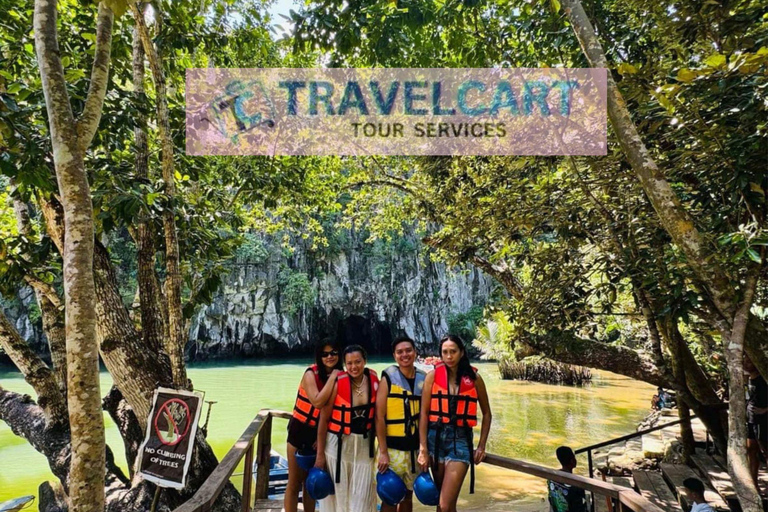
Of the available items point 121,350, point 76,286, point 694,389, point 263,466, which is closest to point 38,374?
point 121,350

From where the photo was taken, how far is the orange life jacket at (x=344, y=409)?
2.28m

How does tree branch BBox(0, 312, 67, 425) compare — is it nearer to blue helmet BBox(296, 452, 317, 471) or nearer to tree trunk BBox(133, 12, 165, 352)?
tree trunk BBox(133, 12, 165, 352)

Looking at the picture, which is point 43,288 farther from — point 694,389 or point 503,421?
point 503,421

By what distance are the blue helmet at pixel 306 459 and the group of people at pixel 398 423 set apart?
0.53ft

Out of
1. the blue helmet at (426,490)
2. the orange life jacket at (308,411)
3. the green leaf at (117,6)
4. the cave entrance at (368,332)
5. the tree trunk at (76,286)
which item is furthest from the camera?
the cave entrance at (368,332)

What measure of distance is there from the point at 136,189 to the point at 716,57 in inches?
124

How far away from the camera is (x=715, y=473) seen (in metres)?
4.60

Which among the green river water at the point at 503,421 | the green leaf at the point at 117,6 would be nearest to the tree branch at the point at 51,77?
the green leaf at the point at 117,6

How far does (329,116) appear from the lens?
223 inches

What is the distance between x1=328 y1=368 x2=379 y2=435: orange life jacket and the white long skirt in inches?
3.0

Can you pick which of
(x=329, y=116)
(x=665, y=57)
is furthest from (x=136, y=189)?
(x=665, y=57)

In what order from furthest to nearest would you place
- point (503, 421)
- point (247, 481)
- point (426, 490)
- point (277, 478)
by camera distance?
point (503, 421)
point (277, 478)
point (247, 481)
point (426, 490)

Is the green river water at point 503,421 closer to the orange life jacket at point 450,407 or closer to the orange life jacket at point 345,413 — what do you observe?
the orange life jacket at point 450,407

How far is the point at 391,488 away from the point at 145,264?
9.12 ft
